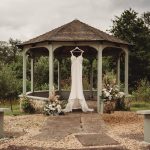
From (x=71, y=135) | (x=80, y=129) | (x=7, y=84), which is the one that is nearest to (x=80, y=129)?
(x=80, y=129)

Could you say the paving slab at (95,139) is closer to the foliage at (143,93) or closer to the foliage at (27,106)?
the foliage at (27,106)

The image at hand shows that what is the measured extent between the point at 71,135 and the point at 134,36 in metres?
16.7

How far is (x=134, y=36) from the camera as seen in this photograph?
2752cm

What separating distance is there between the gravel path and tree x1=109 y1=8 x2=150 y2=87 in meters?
11.3

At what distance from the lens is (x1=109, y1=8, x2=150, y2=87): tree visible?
27359mm

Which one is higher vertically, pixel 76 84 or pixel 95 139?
pixel 76 84

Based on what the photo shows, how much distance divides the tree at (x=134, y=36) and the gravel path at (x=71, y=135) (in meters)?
11.3

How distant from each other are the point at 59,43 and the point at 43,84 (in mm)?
12281

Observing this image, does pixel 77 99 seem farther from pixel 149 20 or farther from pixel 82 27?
pixel 149 20

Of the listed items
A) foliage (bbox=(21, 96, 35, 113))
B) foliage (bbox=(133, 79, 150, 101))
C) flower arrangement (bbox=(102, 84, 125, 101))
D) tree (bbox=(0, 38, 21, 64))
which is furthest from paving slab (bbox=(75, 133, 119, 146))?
tree (bbox=(0, 38, 21, 64))

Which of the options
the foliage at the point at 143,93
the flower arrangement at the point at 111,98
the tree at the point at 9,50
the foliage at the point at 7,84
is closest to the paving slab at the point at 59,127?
the flower arrangement at the point at 111,98

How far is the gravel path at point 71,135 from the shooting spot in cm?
1064

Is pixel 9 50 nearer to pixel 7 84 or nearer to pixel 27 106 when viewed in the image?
pixel 7 84

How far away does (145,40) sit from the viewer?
27547mm
